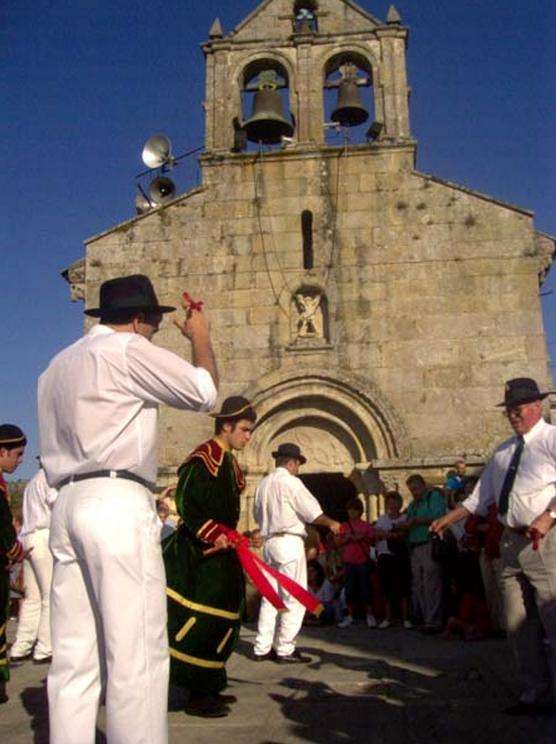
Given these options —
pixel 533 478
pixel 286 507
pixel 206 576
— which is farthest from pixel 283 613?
pixel 533 478

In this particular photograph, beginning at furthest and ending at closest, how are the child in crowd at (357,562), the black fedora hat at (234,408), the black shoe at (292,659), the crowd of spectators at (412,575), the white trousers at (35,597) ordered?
the child in crowd at (357,562) < the crowd of spectators at (412,575) < the white trousers at (35,597) < the black shoe at (292,659) < the black fedora hat at (234,408)

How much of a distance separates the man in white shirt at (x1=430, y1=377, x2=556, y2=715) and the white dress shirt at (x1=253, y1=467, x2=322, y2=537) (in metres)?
2.27

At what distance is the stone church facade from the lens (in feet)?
39.5

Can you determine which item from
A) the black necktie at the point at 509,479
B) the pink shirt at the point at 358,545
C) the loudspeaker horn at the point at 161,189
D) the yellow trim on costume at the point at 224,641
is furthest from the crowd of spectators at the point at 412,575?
the loudspeaker horn at the point at 161,189

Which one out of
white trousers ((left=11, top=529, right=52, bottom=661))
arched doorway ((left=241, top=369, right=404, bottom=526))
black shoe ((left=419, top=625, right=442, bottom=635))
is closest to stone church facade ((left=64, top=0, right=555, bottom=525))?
arched doorway ((left=241, top=369, right=404, bottom=526))

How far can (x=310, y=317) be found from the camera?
12.6 m

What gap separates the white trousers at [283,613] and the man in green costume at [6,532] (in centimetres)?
217

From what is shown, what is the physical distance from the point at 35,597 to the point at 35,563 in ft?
1.36

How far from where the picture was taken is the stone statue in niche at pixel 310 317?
1259cm

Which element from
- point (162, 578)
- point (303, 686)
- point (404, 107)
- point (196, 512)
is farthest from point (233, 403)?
point (404, 107)

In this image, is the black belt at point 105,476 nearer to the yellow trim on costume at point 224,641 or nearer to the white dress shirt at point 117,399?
the white dress shirt at point 117,399

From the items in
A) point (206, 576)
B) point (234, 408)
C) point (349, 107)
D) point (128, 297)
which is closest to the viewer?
point (128, 297)

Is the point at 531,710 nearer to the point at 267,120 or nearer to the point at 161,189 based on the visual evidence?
the point at 267,120

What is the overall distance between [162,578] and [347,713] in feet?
7.19
